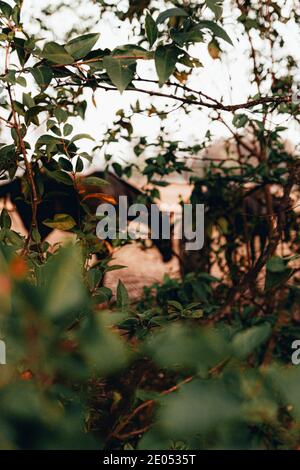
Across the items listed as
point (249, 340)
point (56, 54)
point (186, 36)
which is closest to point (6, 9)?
point (56, 54)

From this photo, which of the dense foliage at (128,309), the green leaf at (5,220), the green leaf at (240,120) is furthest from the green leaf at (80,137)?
the green leaf at (240,120)

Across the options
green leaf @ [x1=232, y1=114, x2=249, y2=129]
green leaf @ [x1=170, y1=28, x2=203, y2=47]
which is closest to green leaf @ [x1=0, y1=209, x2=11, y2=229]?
green leaf @ [x1=170, y1=28, x2=203, y2=47]

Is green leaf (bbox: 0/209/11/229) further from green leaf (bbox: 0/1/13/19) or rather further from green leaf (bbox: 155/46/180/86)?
green leaf (bbox: 155/46/180/86)

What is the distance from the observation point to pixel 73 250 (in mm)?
281

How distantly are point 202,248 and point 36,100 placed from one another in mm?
1707

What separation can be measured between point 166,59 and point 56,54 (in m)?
0.22

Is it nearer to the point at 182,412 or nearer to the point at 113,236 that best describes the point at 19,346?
the point at 182,412

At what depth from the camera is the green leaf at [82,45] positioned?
90 cm

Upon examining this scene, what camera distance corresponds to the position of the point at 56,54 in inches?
36.6

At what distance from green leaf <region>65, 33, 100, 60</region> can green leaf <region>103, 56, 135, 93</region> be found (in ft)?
0.17

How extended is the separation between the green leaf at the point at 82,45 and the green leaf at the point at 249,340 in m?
0.68

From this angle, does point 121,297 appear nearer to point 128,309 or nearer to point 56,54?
point 128,309
